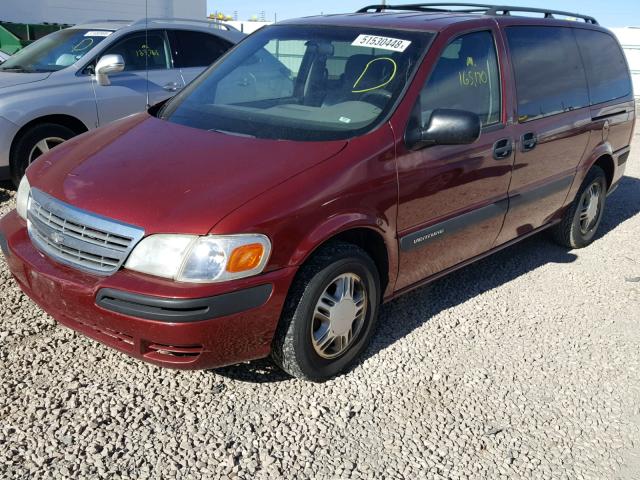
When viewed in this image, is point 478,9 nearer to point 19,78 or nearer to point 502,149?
point 502,149

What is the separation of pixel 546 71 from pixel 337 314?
8.36 feet

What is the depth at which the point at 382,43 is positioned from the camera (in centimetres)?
368

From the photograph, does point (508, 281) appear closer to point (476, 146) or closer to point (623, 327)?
point (623, 327)

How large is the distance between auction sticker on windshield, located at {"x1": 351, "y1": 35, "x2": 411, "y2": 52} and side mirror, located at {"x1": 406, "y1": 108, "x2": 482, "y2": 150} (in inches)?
20.2

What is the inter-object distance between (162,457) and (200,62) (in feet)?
Answer: 17.8

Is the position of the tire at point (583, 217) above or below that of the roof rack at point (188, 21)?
below

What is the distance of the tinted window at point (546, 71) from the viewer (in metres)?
4.22

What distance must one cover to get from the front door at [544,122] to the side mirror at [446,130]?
3.07ft

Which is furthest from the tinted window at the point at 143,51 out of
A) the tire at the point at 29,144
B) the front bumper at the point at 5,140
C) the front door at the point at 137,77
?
the front bumper at the point at 5,140

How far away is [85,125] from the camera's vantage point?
6098 millimetres

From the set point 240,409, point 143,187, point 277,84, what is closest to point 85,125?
point 277,84

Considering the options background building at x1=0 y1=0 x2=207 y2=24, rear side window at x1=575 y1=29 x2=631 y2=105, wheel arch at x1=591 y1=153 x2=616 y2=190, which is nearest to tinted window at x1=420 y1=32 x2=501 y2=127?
rear side window at x1=575 y1=29 x2=631 y2=105

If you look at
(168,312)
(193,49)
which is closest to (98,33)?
(193,49)

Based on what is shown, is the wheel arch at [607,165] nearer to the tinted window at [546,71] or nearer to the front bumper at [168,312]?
the tinted window at [546,71]
